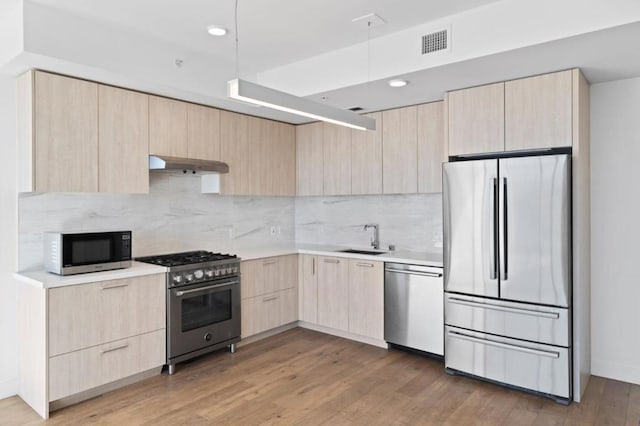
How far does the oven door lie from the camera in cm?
364

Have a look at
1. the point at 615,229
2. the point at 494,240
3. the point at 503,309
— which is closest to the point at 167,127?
the point at 494,240

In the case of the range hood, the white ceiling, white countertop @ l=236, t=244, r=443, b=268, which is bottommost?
white countertop @ l=236, t=244, r=443, b=268

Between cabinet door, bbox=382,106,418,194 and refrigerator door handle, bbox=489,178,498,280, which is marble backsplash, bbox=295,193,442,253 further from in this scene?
refrigerator door handle, bbox=489,178,498,280

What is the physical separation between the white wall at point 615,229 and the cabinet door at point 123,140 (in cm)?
385

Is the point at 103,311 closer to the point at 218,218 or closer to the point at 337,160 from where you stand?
the point at 218,218

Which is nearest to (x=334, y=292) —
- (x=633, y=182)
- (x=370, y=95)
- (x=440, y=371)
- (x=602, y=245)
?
(x=440, y=371)

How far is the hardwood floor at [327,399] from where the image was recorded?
2.92 metres

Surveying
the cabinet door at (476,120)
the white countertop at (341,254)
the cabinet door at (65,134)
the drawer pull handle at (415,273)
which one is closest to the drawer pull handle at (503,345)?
the drawer pull handle at (415,273)

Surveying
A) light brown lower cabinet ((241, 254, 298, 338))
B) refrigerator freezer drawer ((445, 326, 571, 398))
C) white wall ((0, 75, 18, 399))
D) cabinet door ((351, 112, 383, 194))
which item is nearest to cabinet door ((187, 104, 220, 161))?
light brown lower cabinet ((241, 254, 298, 338))

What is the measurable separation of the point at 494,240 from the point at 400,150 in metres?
1.46

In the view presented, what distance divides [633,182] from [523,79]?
1.25 metres

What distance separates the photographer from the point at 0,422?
290 cm

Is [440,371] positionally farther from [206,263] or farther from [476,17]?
[476,17]

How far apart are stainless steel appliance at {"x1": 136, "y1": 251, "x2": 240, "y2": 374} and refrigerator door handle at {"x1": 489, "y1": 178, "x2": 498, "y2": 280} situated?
2.31 metres
